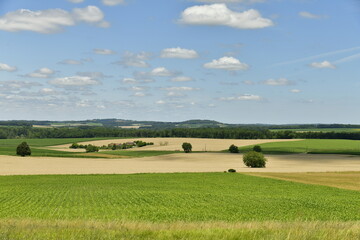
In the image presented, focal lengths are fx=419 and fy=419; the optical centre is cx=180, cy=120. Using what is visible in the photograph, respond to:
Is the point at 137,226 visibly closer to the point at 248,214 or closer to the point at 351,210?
the point at 248,214

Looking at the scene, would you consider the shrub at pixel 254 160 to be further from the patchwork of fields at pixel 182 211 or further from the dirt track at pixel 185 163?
the patchwork of fields at pixel 182 211

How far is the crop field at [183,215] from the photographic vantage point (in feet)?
35.6

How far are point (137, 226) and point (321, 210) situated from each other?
2231 centimetres

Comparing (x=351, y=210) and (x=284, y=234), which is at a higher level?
(x=284, y=234)

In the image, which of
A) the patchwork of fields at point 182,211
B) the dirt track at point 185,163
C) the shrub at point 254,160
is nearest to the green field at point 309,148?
the dirt track at point 185,163

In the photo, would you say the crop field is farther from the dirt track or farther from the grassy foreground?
the dirt track

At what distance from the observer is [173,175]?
241 ft

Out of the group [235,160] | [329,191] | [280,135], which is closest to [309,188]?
[329,191]

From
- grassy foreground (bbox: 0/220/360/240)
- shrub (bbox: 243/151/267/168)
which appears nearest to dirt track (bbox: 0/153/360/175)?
shrub (bbox: 243/151/267/168)

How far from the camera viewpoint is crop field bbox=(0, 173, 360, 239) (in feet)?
35.6

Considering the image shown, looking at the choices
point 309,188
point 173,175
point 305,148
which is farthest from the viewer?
point 305,148

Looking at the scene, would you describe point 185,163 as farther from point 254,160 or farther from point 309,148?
point 309,148

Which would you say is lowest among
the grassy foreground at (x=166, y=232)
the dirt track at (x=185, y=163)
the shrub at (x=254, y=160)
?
the dirt track at (x=185, y=163)

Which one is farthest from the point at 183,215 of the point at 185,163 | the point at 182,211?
the point at 185,163
